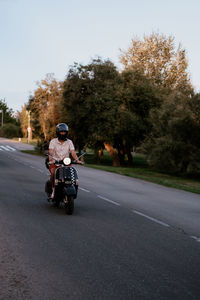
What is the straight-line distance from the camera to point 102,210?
9.82 meters

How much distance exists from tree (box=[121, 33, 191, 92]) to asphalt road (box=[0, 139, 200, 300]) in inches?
1499

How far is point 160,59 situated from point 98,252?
43773 mm

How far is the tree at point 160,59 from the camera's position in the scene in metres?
47.0

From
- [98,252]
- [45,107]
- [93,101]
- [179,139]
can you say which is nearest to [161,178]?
[179,139]

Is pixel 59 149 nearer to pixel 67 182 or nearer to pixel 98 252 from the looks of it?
pixel 67 182

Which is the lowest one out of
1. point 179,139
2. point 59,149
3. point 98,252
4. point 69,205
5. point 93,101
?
point 98,252

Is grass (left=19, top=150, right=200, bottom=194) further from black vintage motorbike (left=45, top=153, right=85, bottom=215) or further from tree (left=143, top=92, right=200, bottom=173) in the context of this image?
black vintage motorbike (left=45, top=153, right=85, bottom=215)

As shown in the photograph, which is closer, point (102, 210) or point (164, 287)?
point (164, 287)

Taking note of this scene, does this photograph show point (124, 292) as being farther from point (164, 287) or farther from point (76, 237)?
point (76, 237)

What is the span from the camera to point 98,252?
5.80m

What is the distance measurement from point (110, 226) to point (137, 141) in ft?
95.3

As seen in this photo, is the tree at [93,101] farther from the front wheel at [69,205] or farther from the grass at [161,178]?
the front wheel at [69,205]

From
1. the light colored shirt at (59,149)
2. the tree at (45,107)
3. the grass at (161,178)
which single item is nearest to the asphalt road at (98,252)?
the light colored shirt at (59,149)

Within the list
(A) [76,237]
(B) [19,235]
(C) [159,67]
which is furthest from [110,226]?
(C) [159,67]
